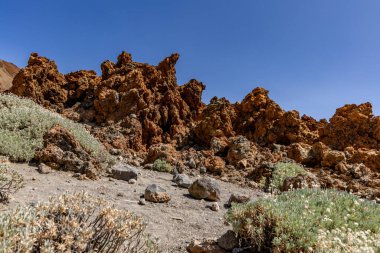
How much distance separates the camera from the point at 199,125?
20.0 metres

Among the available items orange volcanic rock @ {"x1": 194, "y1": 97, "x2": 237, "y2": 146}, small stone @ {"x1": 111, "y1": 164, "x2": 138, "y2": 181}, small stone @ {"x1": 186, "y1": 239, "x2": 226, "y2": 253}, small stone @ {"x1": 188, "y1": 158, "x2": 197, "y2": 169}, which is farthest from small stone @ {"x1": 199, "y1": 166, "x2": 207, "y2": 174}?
small stone @ {"x1": 186, "y1": 239, "x2": 226, "y2": 253}

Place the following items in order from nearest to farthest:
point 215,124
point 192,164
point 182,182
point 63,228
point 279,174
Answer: point 63,228 → point 182,182 → point 279,174 → point 192,164 → point 215,124

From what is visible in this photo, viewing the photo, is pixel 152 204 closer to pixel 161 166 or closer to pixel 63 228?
pixel 63 228

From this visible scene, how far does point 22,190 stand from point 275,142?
576 inches

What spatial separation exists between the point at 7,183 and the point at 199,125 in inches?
566

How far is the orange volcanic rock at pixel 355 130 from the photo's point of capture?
59.9 ft

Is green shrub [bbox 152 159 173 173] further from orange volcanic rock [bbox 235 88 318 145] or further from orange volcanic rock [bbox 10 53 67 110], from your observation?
orange volcanic rock [bbox 10 53 67 110]

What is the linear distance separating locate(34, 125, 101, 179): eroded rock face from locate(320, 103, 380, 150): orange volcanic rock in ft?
45.9

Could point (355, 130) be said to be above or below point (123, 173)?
above

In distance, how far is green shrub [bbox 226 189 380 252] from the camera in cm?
464

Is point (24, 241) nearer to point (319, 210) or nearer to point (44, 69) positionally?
point (319, 210)

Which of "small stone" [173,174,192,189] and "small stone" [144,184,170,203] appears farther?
"small stone" [173,174,192,189]

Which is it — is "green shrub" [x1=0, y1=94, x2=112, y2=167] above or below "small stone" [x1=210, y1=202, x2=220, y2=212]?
above

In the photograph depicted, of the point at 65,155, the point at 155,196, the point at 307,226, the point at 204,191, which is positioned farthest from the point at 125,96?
the point at 307,226
